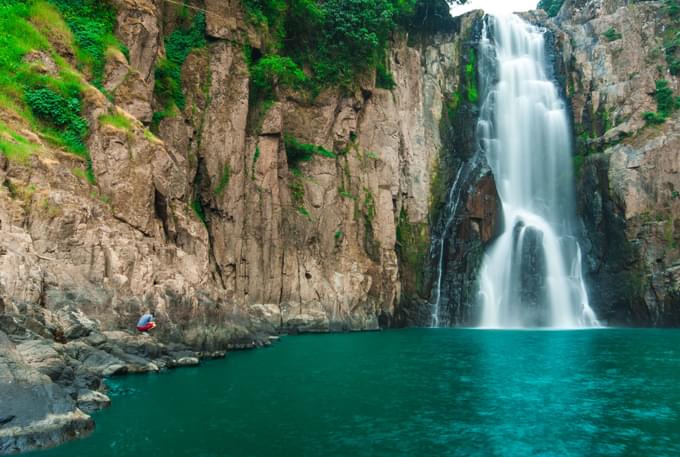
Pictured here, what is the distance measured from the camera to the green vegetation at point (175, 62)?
33109mm

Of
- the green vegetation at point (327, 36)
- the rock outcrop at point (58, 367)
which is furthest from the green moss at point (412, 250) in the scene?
the rock outcrop at point (58, 367)

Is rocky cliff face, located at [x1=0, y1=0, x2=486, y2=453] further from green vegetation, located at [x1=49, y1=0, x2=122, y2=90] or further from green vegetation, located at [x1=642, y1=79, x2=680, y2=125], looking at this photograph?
green vegetation, located at [x1=642, y1=79, x2=680, y2=125]

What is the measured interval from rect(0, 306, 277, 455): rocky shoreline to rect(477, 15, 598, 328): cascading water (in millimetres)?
29736

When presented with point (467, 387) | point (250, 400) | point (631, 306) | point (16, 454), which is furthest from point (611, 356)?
point (16, 454)

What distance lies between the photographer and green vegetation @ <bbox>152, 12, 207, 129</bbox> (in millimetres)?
33109

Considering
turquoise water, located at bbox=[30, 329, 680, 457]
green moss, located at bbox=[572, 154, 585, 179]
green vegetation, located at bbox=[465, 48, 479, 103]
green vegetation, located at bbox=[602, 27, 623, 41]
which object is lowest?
turquoise water, located at bbox=[30, 329, 680, 457]

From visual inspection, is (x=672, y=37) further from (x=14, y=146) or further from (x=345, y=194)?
(x=14, y=146)

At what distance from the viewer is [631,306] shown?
144 ft

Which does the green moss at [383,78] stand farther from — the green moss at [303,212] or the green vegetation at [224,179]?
the green vegetation at [224,179]

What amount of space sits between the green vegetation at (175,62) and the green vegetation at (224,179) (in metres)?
4.61

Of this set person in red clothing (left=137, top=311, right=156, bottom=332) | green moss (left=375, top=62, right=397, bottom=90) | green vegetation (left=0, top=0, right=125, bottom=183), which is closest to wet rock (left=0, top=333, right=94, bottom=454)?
person in red clothing (left=137, top=311, right=156, bottom=332)

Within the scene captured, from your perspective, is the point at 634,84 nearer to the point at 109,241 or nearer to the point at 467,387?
the point at 467,387

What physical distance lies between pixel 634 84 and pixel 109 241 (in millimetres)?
46644

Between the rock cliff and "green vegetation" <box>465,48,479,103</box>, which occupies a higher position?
"green vegetation" <box>465,48,479,103</box>
